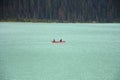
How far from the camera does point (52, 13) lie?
6796 inches

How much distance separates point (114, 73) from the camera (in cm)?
3394

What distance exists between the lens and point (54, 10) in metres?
174

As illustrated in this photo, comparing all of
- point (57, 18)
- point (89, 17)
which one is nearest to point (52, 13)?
point (57, 18)

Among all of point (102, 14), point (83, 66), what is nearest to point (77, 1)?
point (102, 14)

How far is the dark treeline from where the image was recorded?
16188 centimetres

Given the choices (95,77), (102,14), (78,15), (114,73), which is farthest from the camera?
(78,15)

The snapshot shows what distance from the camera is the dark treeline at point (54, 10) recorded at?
531ft

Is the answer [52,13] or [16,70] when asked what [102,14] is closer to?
[52,13]

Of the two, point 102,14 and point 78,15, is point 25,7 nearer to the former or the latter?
point 78,15

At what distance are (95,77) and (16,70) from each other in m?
6.95

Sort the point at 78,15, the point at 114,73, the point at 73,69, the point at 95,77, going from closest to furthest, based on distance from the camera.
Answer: the point at 95,77 → the point at 114,73 → the point at 73,69 → the point at 78,15

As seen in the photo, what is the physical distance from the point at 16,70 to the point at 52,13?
13852 centimetres

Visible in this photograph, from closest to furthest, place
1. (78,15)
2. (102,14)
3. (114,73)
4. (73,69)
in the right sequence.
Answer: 1. (114,73)
2. (73,69)
3. (102,14)
4. (78,15)

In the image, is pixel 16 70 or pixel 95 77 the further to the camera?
pixel 16 70
